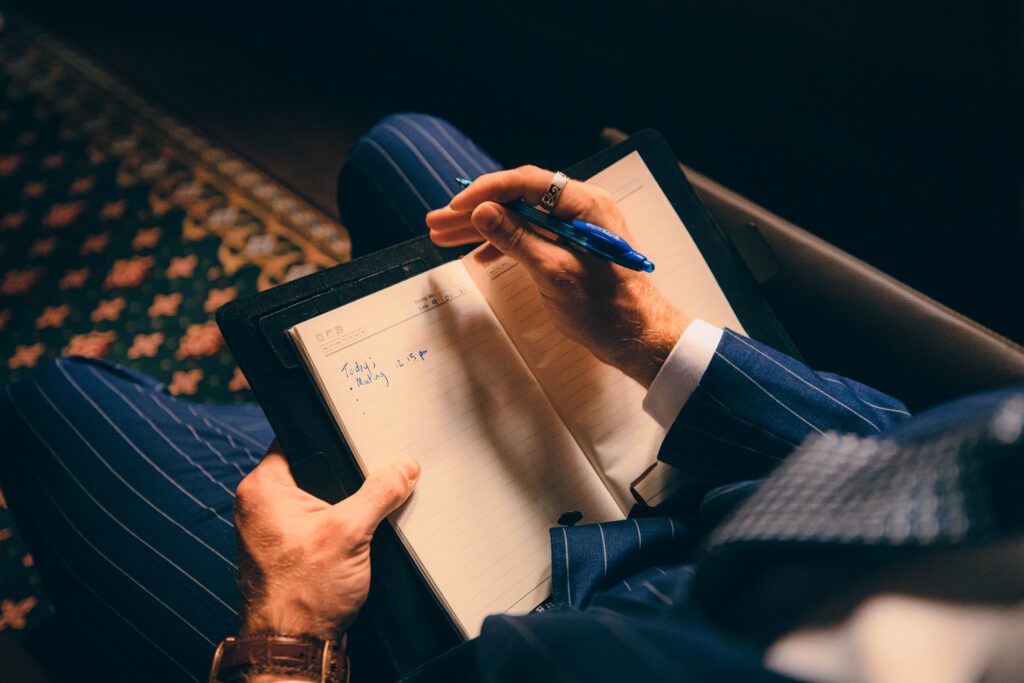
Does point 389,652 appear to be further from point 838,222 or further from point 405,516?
point 838,222

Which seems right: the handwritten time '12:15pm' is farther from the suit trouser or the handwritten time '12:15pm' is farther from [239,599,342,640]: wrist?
the suit trouser

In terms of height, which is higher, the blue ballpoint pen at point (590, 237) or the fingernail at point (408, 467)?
the blue ballpoint pen at point (590, 237)

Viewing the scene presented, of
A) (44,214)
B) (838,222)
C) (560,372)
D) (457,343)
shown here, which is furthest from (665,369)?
(44,214)

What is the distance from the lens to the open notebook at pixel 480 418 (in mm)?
501

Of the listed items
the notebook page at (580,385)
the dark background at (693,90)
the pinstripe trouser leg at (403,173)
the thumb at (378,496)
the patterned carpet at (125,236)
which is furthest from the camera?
the patterned carpet at (125,236)

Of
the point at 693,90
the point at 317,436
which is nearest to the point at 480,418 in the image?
the point at 317,436

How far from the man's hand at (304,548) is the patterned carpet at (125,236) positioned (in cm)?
74

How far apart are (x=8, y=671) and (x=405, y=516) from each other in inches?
16.0

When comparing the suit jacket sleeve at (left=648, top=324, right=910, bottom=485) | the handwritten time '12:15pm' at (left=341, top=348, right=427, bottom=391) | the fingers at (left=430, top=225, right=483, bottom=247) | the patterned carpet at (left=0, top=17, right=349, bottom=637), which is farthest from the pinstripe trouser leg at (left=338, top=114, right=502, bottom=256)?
the patterned carpet at (left=0, top=17, right=349, bottom=637)

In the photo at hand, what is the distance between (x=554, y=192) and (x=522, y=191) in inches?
1.3

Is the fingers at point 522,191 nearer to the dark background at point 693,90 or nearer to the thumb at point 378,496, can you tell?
the thumb at point 378,496

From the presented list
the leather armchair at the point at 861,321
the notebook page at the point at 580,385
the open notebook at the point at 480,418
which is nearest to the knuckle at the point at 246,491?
the open notebook at the point at 480,418

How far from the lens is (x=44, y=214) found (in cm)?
138

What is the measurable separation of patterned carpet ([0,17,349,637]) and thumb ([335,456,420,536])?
0.82 meters
